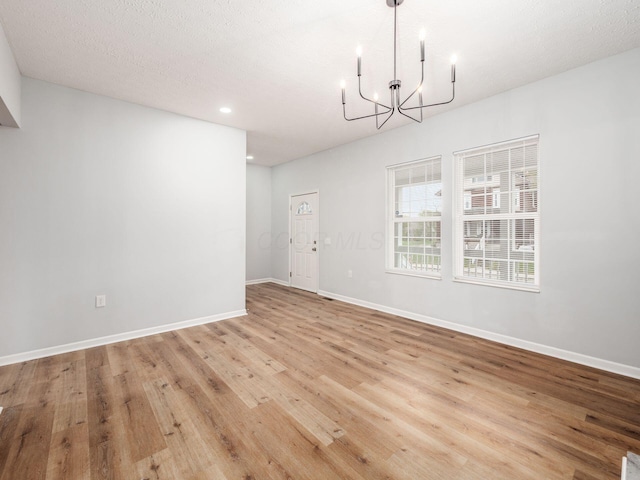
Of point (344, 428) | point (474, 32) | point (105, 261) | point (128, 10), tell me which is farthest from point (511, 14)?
point (105, 261)

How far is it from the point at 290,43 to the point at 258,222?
479 centimetres

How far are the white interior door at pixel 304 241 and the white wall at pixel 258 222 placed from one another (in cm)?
88

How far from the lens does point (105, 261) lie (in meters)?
3.26

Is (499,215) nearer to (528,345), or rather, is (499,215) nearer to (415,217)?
(415,217)

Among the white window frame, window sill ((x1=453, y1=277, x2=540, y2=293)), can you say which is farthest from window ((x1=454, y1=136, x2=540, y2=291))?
the white window frame

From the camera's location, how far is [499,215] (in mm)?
3318

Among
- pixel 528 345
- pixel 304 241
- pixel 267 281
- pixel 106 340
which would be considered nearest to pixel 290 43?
pixel 106 340

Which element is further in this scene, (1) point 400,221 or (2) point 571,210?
(1) point 400,221

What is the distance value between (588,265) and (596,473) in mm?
1876

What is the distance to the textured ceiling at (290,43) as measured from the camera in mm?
2004

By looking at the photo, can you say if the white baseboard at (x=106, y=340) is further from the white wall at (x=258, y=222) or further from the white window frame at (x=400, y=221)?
the white wall at (x=258, y=222)

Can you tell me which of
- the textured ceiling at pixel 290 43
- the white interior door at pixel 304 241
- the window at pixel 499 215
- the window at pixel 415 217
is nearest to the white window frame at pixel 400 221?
the window at pixel 415 217

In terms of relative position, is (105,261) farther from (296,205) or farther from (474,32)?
(474,32)

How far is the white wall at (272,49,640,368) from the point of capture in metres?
2.50
